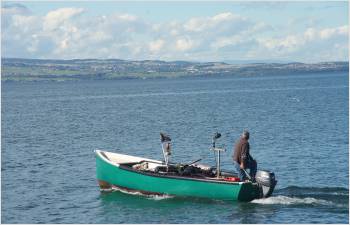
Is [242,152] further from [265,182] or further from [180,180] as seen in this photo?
[180,180]

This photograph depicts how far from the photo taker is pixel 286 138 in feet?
177

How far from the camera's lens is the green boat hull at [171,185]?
30.1 m

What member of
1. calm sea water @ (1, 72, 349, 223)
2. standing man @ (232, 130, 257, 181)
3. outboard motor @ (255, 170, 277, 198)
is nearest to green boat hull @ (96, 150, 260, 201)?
outboard motor @ (255, 170, 277, 198)

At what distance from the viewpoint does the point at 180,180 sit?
3125 centimetres

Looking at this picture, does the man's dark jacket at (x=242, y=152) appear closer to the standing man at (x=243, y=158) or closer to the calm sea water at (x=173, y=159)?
the standing man at (x=243, y=158)

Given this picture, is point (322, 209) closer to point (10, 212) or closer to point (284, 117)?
point (10, 212)

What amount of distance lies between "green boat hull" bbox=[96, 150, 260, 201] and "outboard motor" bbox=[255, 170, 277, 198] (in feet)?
0.75

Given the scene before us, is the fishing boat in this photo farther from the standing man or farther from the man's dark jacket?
the man's dark jacket

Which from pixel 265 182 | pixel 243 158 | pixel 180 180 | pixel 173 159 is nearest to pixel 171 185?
pixel 180 180

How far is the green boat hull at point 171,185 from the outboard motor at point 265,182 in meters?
0.23

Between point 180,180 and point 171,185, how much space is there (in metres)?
0.56

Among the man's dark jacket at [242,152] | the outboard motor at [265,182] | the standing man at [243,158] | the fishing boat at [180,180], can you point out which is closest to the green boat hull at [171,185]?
the fishing boat at [180,180]

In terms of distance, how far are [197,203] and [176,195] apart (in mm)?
1326

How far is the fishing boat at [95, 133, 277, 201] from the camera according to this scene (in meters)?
30.1
